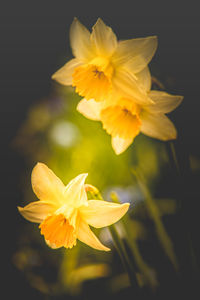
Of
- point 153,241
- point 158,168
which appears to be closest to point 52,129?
point 158,168

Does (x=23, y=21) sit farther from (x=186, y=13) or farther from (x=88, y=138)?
(x=186, y=13)

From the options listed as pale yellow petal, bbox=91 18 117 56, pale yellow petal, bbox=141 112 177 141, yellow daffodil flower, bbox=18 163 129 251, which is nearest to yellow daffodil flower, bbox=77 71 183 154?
pale yellow petal, bbox=141 112 177 141

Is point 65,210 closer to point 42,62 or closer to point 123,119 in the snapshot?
point 123,119

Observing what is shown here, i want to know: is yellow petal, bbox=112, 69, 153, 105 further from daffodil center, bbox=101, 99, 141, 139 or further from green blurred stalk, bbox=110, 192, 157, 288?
green blurred stalk, bbox=110, 192, 157, 288

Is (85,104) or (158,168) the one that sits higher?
(85,104)

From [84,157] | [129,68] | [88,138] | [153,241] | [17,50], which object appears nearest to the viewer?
[129,68]

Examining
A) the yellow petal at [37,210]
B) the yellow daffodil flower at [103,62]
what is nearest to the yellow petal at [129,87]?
the yellow daffodil flower at [103,62]
